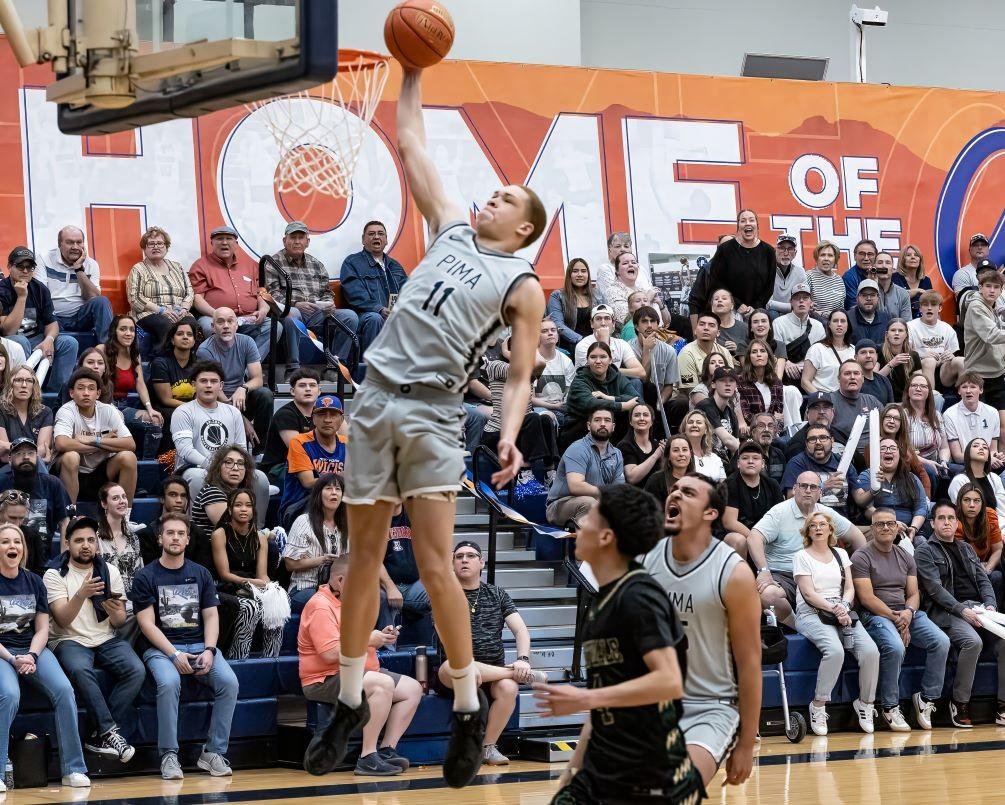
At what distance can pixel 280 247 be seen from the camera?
14047 mm

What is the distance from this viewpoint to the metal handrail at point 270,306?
39.4 ft

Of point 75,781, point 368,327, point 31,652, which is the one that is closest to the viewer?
point 75,781

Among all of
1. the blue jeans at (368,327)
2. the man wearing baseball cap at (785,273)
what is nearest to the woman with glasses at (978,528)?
the man wearing baseball cap at (785,273)

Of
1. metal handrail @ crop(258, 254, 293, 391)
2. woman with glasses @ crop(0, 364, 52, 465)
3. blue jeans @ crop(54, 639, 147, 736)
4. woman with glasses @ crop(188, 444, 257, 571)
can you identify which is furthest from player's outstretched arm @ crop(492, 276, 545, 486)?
metal handrail @ crop(258, 254, 293, 391)

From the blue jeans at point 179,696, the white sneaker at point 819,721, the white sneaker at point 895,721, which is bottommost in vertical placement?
the white sneaker at point 895,721

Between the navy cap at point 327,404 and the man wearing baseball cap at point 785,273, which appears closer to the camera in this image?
the navy cap at point 327,404

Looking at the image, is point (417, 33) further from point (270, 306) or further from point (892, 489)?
point (892, 489)

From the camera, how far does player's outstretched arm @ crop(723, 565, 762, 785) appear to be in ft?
16.5

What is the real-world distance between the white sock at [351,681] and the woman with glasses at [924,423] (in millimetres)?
8902

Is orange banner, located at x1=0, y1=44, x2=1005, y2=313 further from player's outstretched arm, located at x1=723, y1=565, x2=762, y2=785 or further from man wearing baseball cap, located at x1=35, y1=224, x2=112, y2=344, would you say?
player's outstretched arm, located at x1=723, y1=565, x2=762, y2=785

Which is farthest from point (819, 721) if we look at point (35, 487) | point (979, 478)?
point (35, 487)

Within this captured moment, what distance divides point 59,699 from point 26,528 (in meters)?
1.28

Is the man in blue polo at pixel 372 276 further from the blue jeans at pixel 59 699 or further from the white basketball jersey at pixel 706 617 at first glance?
the white basketball jersey at pixel 706 617

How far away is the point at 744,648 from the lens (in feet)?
16.6
